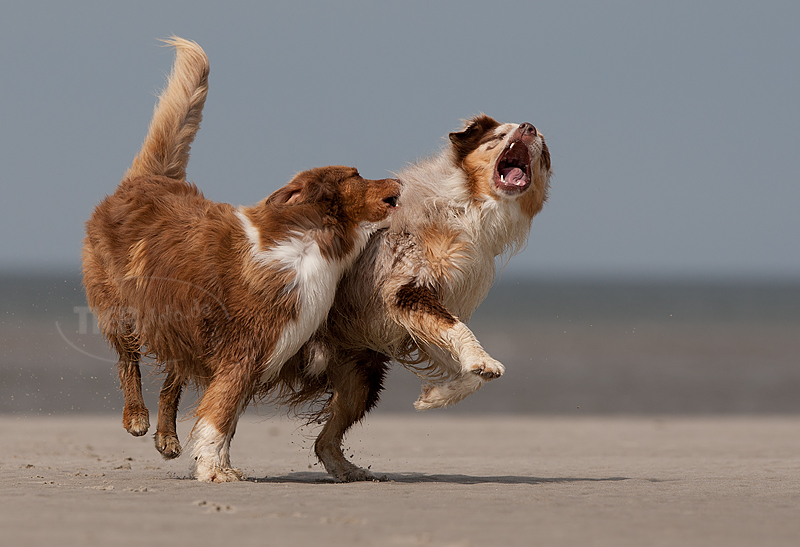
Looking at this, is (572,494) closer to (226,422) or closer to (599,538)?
(599,538)

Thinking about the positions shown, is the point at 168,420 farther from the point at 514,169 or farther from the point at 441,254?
the point at 514,169

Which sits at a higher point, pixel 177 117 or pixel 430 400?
pixel 177 117

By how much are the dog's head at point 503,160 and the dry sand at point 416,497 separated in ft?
6.46

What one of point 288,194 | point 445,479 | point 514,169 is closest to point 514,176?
point 514,169

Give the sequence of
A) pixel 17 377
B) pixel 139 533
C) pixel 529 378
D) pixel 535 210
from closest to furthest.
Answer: pixel 139 533, pixel 535 210, pixel 17 377, pixel 529 378

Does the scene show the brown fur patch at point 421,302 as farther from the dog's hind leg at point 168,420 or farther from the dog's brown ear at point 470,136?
the dog's hind leg at point 168,420

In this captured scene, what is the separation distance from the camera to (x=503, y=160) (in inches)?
240

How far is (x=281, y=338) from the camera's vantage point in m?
5.76

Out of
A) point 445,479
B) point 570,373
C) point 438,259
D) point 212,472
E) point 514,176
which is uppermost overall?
point 514,176

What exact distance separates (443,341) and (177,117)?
3.01m

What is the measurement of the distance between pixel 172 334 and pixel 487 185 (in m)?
2.37

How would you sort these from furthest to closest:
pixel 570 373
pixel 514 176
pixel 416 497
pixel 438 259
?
pixel 570 373, pixel 514 176, pixel 438 259, pixel 416 497

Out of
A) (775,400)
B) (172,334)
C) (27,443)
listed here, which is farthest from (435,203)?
(775,400)

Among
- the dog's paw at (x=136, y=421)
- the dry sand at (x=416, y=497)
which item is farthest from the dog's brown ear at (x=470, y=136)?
Result: the dog's paw at (x=136, y=421)
